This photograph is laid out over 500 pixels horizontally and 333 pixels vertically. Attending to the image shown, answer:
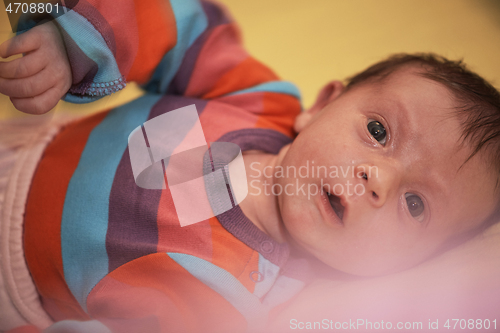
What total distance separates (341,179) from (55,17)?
0.33 metres

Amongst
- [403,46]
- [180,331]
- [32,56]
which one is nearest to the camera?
[32,56]

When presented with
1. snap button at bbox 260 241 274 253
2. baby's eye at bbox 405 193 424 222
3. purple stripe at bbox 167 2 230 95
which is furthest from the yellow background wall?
snap button at bbox 260 241 274 253

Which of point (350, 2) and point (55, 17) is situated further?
point (350, 2)

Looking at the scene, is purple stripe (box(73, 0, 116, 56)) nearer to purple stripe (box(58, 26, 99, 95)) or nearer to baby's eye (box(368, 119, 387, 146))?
purple stripe (box(58, 26, 99, 95))

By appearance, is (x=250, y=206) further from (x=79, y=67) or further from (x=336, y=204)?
(x=79, y=67)

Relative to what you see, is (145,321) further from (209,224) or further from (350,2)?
(350,2)

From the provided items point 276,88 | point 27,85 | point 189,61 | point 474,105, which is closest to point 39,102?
point 27,85

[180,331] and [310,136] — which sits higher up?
[310,136]

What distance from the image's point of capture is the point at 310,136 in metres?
0.43

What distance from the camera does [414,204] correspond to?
16.6 inches

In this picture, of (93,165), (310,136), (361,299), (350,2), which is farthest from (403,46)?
(93,165)

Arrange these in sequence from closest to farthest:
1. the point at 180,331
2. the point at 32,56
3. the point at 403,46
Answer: the point at 32,56, the point at 180,331, the point at 403,46

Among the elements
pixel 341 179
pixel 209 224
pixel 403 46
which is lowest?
pixel 209 224

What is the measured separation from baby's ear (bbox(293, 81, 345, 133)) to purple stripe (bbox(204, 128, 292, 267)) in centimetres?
5
